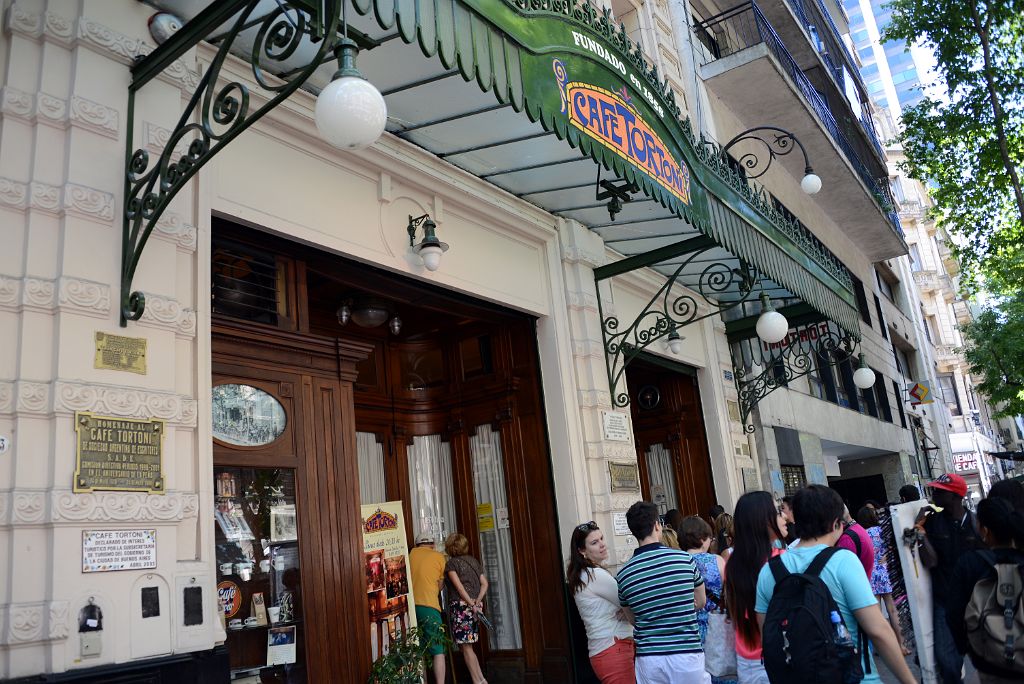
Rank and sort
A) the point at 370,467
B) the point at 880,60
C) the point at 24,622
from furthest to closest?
1. the point at 880,60
2. the point at 370,467
3. the point at 24,622

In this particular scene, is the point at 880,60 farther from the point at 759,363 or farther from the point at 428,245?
the point at 428,245

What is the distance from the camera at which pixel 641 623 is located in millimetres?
4566

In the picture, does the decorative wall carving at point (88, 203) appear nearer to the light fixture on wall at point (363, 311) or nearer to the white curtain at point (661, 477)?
the light fixture on wall at point (363, 311)

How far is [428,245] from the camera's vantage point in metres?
6.65

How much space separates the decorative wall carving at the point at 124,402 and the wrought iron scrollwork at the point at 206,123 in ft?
1.27

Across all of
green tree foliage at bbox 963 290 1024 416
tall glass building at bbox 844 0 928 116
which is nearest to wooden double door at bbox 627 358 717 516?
green tree foliage at bbox 963 290 1024 416

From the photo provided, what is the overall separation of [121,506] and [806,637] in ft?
10.6

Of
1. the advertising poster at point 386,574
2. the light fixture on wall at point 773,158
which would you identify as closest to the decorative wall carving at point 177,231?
the advertising poster at point 386,574

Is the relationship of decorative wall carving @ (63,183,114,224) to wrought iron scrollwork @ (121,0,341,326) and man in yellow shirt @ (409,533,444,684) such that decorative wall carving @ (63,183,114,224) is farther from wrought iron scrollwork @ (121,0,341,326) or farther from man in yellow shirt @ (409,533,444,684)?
man in yellow shirt @ (409,533,444,684)

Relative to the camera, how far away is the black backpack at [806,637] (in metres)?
3.09

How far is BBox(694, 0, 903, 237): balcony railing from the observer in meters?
14.9

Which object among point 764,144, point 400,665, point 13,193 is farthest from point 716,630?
point 764,144

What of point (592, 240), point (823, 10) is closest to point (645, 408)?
point (592, 240)

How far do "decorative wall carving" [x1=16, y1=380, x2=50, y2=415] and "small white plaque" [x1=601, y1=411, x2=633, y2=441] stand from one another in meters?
5.53
